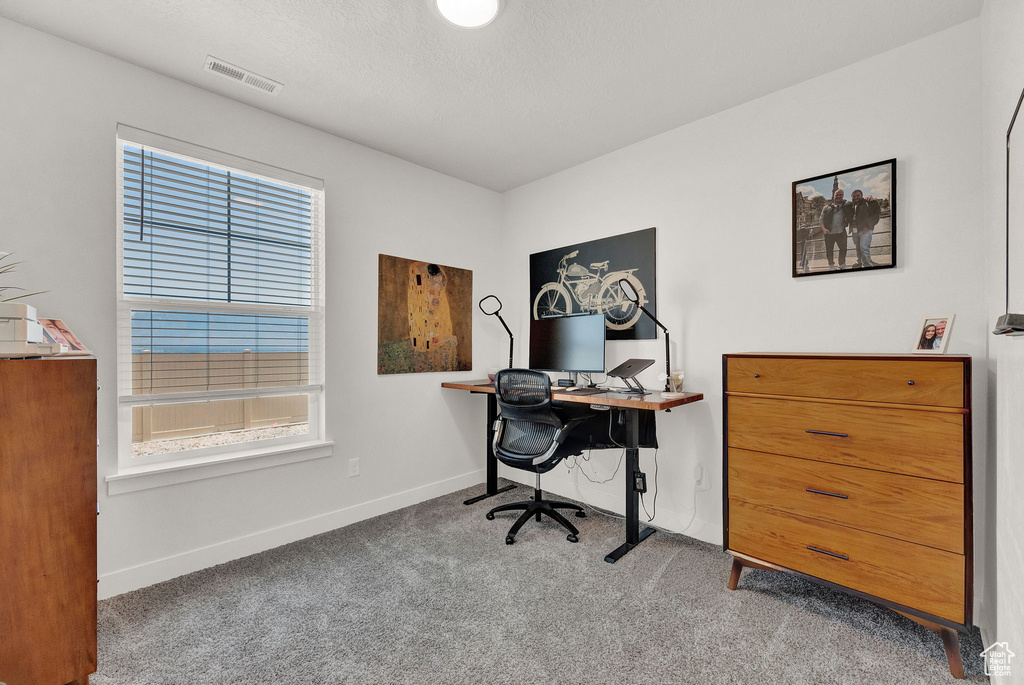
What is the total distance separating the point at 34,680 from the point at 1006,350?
3.03 meters

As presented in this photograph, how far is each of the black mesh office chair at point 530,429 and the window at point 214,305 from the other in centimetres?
123

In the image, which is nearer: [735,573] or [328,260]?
[735,573]

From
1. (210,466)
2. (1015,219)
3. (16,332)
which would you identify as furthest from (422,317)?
(1015,219)

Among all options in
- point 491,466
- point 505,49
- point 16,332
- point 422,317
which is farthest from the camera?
A: point 491,466

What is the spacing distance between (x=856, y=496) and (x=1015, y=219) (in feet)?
3.70

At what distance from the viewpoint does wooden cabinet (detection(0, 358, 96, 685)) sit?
118 cm

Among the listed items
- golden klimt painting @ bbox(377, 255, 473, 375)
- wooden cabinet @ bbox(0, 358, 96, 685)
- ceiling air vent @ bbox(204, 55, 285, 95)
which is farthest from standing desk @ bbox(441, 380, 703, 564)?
ceiling air vent @ bbox(204, 55, 285, 95)

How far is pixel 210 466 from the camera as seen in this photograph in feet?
8.11

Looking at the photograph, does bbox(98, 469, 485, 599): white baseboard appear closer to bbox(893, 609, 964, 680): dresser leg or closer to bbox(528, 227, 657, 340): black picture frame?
bbox(528, 227, 657, 340): black picture frame

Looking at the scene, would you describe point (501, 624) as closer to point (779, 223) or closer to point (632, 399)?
point (632, 399)

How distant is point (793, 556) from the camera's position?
6.54ft

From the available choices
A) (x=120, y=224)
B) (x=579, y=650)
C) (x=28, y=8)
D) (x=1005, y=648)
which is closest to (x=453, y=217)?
(x=120, y=224)

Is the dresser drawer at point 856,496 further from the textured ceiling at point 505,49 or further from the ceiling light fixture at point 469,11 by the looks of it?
the ceiling light fixture at point 469,11

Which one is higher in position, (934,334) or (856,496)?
(934,334)
